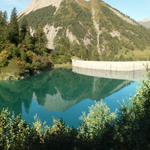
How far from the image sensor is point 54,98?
4859 centimetres

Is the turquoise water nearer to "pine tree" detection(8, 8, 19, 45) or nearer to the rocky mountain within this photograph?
"pine tree" detection(8, 8, 19, 45)

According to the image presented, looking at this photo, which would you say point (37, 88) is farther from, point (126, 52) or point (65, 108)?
point (126, 52)

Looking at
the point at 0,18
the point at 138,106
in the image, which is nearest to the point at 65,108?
the point at 138,106

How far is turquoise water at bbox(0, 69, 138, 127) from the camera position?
1347 inches

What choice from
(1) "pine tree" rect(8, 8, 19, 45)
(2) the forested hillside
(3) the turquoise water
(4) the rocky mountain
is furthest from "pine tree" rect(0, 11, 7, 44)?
(4) the rocky mountain

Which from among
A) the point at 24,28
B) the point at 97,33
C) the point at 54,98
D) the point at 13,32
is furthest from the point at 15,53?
the point at 97,33

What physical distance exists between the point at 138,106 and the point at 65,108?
25.6 meters

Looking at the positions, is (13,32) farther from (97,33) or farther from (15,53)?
(97,33)

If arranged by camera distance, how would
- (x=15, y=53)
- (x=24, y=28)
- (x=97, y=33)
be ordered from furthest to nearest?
(x=97, y=33) → (x=24, y=28) → (x=15, y=53)

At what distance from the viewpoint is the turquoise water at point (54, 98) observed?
34.2m

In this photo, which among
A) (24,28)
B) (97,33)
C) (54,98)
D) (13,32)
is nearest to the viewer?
(54,98)

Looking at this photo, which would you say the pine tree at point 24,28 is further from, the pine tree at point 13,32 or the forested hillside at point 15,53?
the pine tree at point 13,32

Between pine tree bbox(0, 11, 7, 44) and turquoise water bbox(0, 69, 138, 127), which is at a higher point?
pine tree bbox(0, 11, 7, 44)

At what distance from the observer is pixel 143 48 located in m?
157
